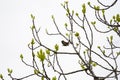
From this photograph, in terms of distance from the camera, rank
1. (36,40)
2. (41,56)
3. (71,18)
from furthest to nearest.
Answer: (71,18) < (36,40) < (41,56)

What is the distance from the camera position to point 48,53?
344 cm

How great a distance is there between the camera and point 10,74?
12.4 feet

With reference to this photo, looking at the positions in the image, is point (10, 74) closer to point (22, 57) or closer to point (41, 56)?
point (22, 57)

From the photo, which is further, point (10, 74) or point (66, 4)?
point (66, 4)

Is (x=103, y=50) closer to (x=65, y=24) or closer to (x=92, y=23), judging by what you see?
(x=92, y=23)

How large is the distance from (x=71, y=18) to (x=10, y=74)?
57.3 inches

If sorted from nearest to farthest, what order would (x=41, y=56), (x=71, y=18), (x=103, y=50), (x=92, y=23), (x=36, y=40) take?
(x=41, y=56)
(x=36, y=40)
(x=71, y=18)
(x=92, y=23)
(x=103, y=50)

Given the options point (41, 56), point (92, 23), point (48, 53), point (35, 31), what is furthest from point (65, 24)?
point (41, 56)

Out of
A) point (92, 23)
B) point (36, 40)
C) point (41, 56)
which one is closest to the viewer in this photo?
point (41, 56)

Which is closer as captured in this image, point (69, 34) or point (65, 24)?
point (69, 34)

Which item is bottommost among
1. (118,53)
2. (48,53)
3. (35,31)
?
(118,53)

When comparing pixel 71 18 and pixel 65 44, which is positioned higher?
pixel 71 18

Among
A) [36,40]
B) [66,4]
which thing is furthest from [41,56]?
[66,4]

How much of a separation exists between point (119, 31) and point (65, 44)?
1.16 m
